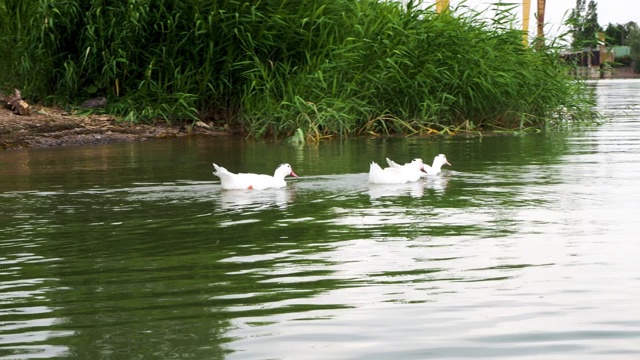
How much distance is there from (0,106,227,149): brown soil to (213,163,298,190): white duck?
909cm

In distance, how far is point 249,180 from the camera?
12539 millimetres

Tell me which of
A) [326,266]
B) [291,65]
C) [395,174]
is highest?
[291,65]

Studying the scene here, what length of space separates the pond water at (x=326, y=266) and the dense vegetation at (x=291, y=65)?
6679mm

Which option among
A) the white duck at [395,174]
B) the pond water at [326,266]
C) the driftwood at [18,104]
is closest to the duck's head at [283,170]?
the pond water at [326,266]

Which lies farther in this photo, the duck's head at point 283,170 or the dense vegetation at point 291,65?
the dense vegetation at point 291,65

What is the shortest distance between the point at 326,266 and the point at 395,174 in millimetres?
5600

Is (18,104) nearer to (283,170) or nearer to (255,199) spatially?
(283,170)

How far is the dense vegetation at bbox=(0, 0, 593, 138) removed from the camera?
21.3 metres

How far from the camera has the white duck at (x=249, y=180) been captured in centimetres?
1232

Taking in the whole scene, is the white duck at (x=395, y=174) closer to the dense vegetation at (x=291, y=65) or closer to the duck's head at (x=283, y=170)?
the duck's head at (x=283, y=170)

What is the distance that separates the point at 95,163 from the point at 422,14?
802 cm

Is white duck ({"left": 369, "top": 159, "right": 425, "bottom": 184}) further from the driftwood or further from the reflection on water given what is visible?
the driftwood

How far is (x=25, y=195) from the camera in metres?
12.4

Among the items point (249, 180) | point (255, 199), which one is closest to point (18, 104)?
point (249, 180)
